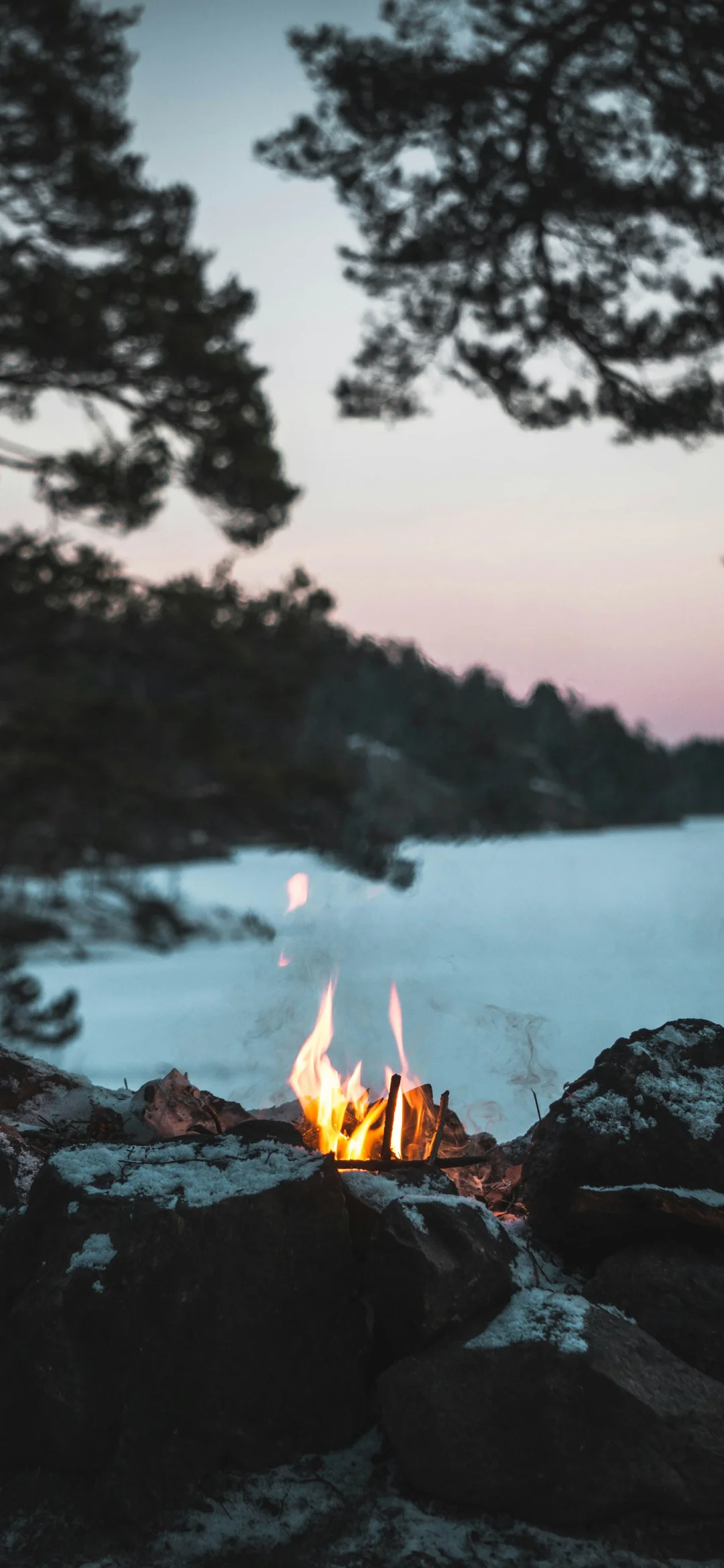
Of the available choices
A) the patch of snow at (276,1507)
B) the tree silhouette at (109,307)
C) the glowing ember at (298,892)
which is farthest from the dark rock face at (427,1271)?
the tree silhouette at (109,307)

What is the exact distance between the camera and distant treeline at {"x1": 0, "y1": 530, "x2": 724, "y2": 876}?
33.8 feet

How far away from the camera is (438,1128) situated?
306 centimetres

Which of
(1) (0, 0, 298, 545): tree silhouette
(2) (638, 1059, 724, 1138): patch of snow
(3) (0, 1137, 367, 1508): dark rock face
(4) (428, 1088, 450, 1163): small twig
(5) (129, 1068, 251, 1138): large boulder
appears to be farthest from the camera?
(1) (0, 0, 298, 545): tree silhouette

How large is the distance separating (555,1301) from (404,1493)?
50cm

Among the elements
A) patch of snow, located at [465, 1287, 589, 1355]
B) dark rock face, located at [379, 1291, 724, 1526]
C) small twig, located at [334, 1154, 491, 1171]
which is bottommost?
dark rock face, located at [379, 1291, 724, 1526]

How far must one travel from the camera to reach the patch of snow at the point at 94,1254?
7.66 feet

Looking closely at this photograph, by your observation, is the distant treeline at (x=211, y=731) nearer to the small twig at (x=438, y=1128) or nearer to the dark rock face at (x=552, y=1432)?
the small twig at (x=438, y=1128)

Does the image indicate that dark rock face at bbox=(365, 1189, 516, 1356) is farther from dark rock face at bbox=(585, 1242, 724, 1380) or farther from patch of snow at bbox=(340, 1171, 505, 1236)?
dark rock face at bbox=(585, 1242, 724, 1380)

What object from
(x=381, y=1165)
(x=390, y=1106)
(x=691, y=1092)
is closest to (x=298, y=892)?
(x=390, y=1106)

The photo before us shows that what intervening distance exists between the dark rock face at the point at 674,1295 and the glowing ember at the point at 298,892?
60.1 inches

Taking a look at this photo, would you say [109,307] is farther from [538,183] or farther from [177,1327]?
[177,1327]

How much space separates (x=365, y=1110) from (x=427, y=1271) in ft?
3.06

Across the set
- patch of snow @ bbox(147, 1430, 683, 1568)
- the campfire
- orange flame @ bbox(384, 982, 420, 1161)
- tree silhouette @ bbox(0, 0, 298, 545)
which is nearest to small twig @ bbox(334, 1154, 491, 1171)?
the campfire

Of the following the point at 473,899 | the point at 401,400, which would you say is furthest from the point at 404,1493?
A: the point at 401,400
